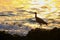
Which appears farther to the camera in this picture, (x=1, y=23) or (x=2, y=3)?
(x=2, y=3)

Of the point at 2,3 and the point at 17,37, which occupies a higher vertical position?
the point at 2,3

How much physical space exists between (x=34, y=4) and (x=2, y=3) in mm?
697

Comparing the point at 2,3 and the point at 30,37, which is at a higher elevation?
the point at 2,3

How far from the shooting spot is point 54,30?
382cm

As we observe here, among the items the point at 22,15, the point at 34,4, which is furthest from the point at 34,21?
the point at 34,4

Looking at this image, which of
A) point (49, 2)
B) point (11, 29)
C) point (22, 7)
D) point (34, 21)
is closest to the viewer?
point (11, 29)

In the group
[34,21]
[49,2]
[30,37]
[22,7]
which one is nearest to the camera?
[30,37]

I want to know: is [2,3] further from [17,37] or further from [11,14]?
[17,37]

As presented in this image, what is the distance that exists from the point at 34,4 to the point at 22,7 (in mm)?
365

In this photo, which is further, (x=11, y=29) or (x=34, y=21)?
(x=34, y=21)

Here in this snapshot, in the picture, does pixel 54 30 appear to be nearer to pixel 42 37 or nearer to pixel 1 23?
pixel 42 37

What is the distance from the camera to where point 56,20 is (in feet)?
Answer: 14.6

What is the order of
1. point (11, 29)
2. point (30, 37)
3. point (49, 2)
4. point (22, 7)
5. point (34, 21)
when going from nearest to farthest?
point (30, 37)
point (11, 29)
point (34, 21)
point (22, 7)
point (49, 2)

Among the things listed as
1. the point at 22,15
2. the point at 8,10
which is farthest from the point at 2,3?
the point at 22,15
